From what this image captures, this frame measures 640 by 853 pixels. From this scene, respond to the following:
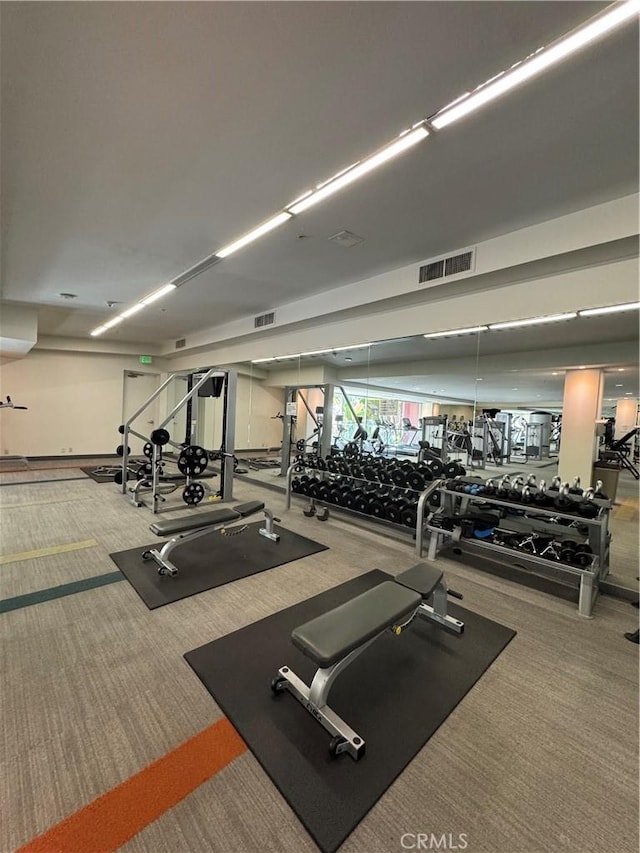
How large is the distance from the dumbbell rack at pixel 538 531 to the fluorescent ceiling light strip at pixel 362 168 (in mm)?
2797

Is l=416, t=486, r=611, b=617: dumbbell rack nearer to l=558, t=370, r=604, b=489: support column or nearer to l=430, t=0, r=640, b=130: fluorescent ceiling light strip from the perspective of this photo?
l=558, t=370, r=604, b=489: support column

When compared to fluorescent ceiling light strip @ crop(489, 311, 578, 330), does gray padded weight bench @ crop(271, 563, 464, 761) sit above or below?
below

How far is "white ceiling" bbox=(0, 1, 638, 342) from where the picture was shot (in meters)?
1.45

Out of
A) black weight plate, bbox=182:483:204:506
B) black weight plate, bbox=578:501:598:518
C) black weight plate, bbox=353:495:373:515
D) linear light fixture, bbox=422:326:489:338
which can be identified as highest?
linear light fixture, bbox=422:326:489:338

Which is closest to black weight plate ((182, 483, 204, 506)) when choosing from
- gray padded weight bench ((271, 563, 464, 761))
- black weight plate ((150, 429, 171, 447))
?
black weight plate ((150, 429, 171, 447))

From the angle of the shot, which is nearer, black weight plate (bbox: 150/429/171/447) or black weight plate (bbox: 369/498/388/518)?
black weight plate (bbox: 369/498/388/518)

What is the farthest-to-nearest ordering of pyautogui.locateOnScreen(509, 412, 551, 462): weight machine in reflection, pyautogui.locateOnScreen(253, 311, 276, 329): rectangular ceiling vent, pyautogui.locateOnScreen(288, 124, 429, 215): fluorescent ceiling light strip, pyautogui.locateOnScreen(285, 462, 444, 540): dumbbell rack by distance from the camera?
pyautogui.locateOnScreen(253, 311, 276, 329): rectangular ceiling vent → pyautogui.locateOnScreen(509, 412, 551, 462): weight machine in reflection → pyautogui.locateOnScreen(285, 462, 444, 540): dumbbell rack → pyautogui.locateOnScreen(288, 124, 429, 215): fluorescent ceiling light strip

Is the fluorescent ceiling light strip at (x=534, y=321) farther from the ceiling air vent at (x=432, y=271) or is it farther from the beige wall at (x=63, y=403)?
the beige wall at (x=63, y=403)

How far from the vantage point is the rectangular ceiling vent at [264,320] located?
5698 millimetres

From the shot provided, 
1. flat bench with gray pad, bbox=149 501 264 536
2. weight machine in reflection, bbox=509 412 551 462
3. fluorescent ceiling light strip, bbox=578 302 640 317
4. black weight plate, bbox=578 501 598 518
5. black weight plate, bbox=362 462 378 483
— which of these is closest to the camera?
fluorescent ceiling light strip, bbox=578 302 640 317

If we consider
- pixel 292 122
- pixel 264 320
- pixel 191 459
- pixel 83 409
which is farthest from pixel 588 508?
pixel 83 409

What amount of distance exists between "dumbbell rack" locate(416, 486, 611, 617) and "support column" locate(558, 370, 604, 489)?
0.44 metres

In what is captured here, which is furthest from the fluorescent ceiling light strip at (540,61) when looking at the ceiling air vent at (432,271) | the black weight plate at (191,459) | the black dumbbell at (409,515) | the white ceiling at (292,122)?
the black weight plate at (191,459)

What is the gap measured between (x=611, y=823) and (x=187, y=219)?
13.7 ft
